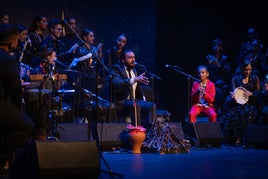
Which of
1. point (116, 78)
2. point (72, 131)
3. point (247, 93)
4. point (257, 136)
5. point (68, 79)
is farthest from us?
point (247, 93)

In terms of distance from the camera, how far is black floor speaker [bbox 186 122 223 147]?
9961 millimetres

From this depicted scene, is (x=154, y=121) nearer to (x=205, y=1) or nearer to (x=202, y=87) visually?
(x=202, y=87)

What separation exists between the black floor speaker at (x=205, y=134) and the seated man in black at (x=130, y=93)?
797 mm

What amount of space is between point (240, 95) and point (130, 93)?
2.35 meters

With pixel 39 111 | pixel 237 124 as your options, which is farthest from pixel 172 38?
pixel 39 111

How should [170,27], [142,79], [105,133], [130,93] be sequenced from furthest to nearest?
[170,27]
[130,93]
[142,79]
[105,133]

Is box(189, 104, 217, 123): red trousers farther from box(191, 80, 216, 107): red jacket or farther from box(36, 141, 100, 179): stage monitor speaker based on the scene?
box(36, 141, 100, 179): stage monitor speaker

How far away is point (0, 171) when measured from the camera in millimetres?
5660

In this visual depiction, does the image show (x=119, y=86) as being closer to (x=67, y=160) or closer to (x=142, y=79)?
(x=142, y=79)

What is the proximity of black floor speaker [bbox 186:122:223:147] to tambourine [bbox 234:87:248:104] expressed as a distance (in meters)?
1.11

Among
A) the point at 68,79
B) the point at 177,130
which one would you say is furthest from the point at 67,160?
the point at 68,79

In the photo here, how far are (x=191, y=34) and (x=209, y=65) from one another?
1.34 metres

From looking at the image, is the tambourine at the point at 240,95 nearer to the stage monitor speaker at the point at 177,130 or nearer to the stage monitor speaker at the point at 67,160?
the stage monitor speaker at the point at 177,130

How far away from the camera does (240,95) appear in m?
11.1
